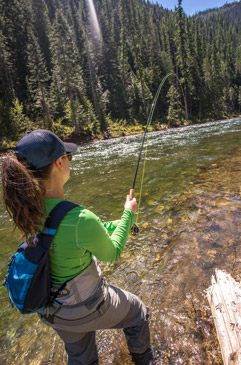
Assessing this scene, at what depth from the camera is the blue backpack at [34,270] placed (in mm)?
1306

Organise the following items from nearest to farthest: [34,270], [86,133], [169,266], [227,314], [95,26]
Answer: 1. [34,270]
2. [227,314]
3. [169,266]
4. [86,133]
5. [95,26]

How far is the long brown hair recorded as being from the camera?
1301mm

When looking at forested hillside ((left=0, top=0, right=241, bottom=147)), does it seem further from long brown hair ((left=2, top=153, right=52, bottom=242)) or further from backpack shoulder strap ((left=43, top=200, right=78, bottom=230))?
backpack shoulder strap ((left=43, top=200, right=78, bottom=230))

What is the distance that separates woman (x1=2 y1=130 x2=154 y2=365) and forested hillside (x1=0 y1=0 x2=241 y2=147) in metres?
27.3

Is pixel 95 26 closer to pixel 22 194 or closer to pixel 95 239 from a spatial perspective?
pixel 22 194

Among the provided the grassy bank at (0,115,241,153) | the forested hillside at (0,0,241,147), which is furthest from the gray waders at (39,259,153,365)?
the forested hillside at (0,0,241,147)

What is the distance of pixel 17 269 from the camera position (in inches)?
52.8

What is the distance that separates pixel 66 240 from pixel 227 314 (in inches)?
73.0

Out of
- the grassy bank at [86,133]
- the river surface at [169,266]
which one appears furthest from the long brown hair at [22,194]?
the grassy bank at [86,133]

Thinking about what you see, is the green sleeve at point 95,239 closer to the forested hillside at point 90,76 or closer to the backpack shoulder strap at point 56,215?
the backpack shoulder strap at point 56,215

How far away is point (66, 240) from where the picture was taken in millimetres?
1361

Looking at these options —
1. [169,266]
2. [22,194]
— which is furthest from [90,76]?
[22,194]

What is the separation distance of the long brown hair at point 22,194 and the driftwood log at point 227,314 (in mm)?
1916

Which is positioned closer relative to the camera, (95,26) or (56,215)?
(56,215)
